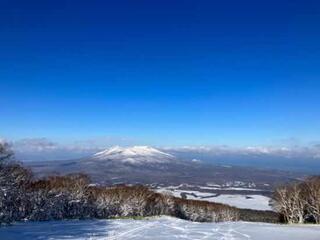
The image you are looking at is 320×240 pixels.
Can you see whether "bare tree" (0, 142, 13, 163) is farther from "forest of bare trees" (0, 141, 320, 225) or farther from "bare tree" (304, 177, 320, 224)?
"bare tree" (304, 177, 320, 224)

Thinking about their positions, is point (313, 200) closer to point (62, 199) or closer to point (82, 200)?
point (82, 200)

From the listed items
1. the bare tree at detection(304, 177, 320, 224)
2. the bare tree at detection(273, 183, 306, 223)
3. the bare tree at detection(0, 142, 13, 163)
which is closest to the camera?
the bare tree at detection(0, 142, 13, 163)

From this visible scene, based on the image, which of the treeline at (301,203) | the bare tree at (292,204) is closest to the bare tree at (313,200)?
the treeline at (301,203)

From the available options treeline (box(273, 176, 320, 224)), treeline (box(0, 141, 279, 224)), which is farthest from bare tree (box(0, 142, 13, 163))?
treeline (box(273, 176, 320, 224))

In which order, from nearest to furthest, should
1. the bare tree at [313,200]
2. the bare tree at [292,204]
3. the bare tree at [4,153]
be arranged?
the bare tree at [4,153] < the bare tree at [313,200] < the bare tree at [292,204]

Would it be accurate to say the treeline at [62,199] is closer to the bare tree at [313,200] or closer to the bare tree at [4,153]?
the bare tree at [4,153]

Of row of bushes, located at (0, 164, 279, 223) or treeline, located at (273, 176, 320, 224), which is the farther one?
treeline, located at (273, 176, 320, 224)

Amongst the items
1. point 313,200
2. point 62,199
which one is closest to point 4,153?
point 62,199

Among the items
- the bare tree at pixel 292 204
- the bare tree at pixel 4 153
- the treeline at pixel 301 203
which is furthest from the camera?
the bare tree at pixel 292 204

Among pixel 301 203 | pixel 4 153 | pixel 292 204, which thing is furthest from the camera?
pixel 292 204

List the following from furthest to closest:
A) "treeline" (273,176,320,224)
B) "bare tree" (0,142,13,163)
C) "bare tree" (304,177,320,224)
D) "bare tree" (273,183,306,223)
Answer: "bare tree" (273,183,306,223)
"treeline" (273,176,320,224)
"bare tree" (304,177,320,224)
"bare tree" (0,142,13,163)
